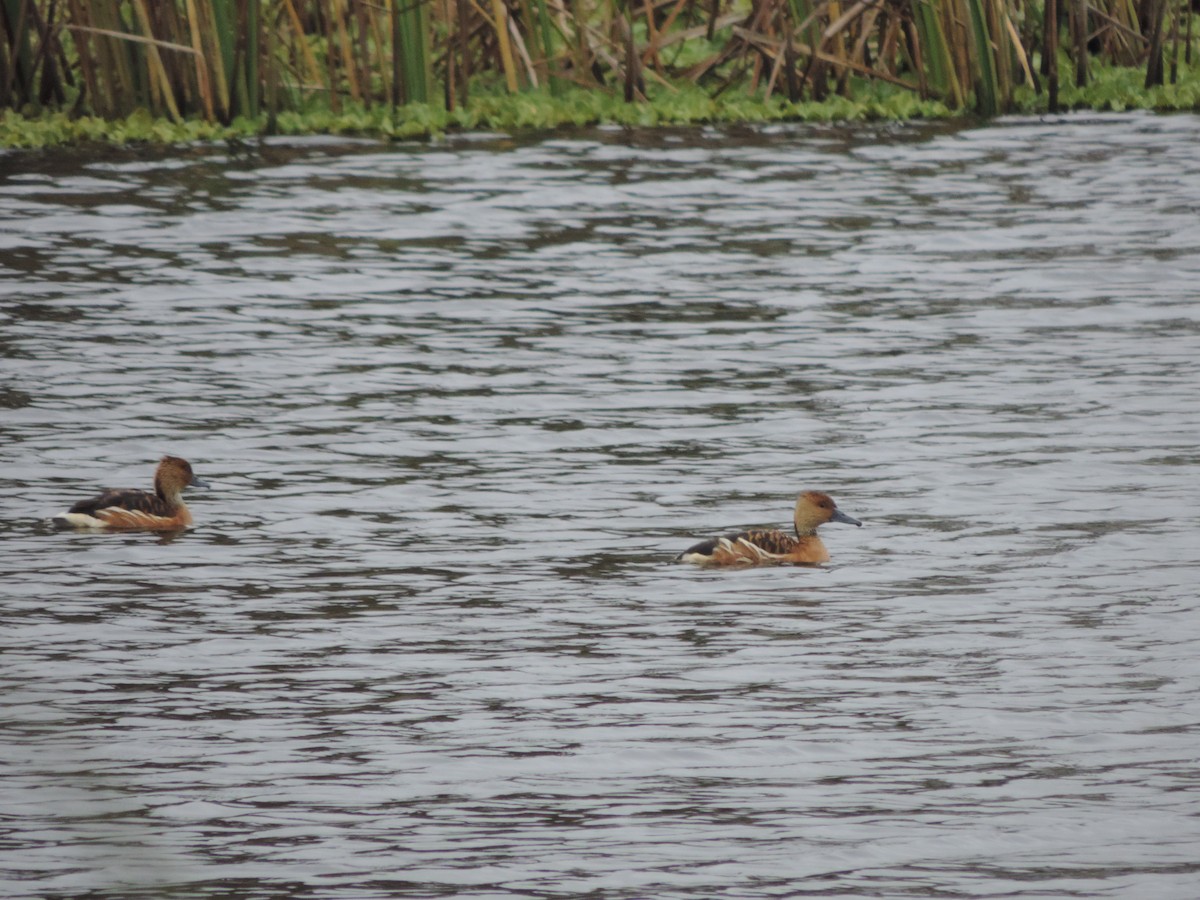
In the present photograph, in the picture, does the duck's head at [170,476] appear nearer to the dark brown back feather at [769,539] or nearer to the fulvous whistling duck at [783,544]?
the fulvous whistling duck at [783,544]

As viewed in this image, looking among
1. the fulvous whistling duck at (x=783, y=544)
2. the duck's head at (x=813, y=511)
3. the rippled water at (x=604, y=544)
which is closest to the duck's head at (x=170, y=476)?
the rippled water at (x=604, y=544)

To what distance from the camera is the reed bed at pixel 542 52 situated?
2038cm

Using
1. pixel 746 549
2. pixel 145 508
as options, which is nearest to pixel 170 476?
pixel 145 508

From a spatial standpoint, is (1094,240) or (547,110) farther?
(547,110)

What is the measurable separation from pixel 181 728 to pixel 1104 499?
4667 millimetres

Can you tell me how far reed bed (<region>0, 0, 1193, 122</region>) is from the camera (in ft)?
66.8

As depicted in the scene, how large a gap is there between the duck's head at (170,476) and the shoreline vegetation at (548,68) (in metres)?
10.2

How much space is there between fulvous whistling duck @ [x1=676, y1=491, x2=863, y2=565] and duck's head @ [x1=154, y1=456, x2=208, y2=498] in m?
2.35

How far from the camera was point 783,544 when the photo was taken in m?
9.13

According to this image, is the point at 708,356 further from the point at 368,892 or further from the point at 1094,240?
the point at 368,892

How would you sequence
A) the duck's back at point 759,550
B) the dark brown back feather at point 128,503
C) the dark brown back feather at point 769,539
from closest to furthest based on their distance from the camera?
the duck's back at point 759,550 → the dark brown back feather at point 769,539 → the dark brown back feather at point 128,503

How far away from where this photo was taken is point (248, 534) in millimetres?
9844

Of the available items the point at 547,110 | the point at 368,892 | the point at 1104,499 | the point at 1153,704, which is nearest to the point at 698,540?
the point at 1104,499

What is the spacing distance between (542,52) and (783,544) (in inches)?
581
